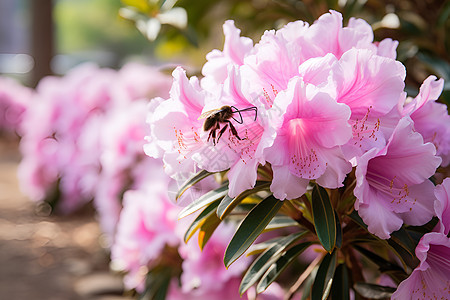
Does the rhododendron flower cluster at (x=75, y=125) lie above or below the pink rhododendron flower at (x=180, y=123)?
above

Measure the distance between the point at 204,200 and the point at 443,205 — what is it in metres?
0.37

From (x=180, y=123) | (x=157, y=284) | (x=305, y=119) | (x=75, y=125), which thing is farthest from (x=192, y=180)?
(x=75, y=125)

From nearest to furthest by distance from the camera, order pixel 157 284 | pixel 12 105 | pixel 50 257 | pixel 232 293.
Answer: pixel 232 293
pixel 157 284
pixel 50 257
pixel 12 105

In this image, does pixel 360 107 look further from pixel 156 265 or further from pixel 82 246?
pixel 82 246

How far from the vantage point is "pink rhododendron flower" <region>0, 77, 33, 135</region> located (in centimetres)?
657

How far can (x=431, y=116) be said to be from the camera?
88 centimetres

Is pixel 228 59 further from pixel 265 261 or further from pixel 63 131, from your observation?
pixel 63 131

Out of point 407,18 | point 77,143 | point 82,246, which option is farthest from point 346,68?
point 82,246

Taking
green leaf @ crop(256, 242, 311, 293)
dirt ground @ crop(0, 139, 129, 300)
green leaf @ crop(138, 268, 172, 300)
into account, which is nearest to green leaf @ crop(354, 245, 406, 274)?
green leaf @ crop(256, 242, 311, 293)

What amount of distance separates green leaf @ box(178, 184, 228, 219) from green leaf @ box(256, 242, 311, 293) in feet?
0.53

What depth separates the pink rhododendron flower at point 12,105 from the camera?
21.5 feet

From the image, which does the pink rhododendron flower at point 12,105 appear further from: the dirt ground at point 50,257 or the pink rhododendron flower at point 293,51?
the pink rhododendron flower at point 293,51


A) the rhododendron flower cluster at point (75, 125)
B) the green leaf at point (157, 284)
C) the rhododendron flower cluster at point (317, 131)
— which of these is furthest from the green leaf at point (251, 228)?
the rhododendron flower cluster at point (75, 125)

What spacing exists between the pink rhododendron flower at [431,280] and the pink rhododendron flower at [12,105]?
20.2ft
